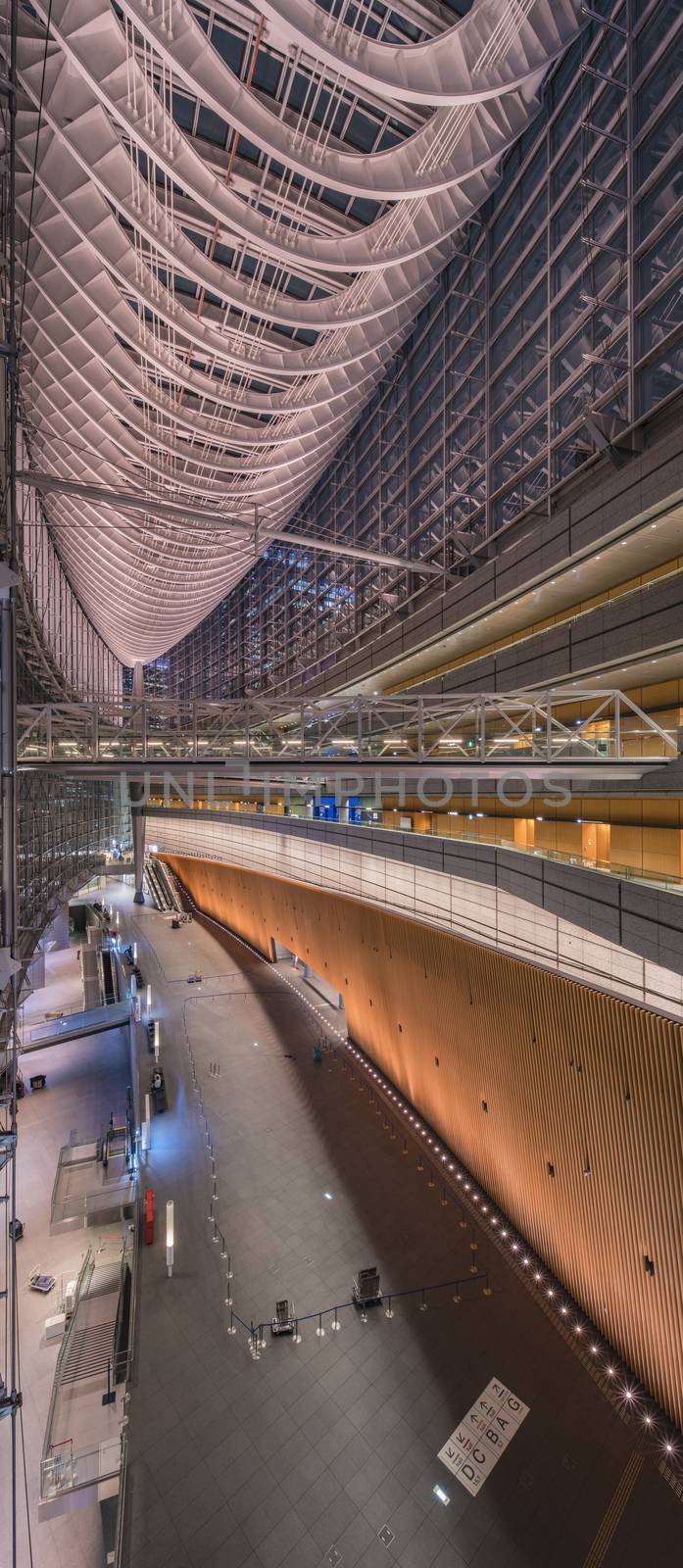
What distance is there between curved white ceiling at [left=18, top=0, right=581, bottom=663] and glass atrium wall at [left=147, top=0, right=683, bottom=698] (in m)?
1.98

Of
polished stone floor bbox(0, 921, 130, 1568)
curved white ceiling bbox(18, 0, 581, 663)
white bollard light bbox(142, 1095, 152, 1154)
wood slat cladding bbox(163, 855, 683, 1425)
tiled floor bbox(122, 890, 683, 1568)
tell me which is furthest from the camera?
white bollard light bbox(142, 1095, 152, 1154)

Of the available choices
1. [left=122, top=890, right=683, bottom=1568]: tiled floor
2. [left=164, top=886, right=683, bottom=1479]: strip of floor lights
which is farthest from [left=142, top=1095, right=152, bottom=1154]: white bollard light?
[left=164, top=886, right=683, bottom=1479]: strip of floor lights

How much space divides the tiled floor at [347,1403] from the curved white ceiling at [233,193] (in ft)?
63.5

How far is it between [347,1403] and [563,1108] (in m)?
7.50

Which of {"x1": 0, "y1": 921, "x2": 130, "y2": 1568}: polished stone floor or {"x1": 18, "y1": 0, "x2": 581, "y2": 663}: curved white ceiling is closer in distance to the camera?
{"x1": 18, "y1": 0, "x2": 581, "y2": 663}: curved white ceiling

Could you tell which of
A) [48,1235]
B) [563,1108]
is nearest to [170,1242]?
[48,1235]

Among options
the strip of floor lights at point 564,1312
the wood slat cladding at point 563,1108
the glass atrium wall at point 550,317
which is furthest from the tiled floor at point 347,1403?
the glass atrium wall at point 550,317

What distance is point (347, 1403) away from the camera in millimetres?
11609

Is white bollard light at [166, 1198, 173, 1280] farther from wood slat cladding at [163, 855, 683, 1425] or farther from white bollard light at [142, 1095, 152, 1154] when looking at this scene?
wood slat cladding at [163, 855, 683, 1425]

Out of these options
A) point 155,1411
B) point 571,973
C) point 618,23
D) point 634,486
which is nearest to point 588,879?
point 571,973

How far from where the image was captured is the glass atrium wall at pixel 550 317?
13602 mm

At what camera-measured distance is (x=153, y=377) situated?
18344 mm

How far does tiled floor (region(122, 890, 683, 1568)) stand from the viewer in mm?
9742

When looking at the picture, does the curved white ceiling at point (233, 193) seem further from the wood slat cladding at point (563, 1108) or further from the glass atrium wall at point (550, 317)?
the wood slat cladding at point (563, 1108)
